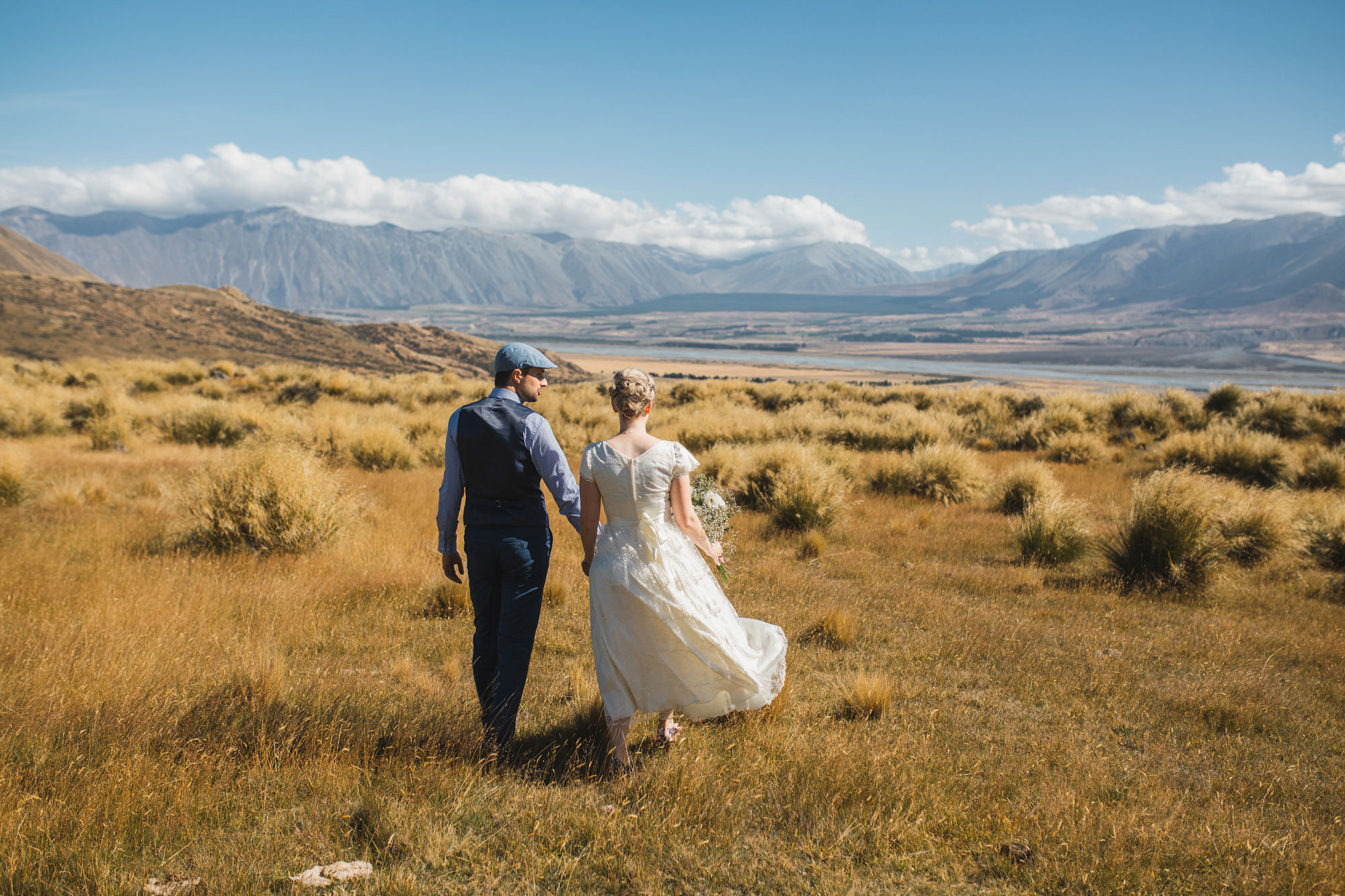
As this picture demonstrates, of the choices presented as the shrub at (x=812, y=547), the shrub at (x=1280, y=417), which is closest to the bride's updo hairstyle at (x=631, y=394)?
the shrub at (x=812, y=547)

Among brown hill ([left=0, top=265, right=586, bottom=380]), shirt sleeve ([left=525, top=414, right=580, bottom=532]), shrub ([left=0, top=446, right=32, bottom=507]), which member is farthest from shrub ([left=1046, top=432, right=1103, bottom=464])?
brown hill ([left=0, top=265, right=586, bottom=380])

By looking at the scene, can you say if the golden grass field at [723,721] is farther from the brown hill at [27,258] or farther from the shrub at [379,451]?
the brown hill at [27,258]

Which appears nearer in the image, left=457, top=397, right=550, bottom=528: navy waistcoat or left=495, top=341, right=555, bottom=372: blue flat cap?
left=457, top=397, right=550, bottom=528: navy waistcoat

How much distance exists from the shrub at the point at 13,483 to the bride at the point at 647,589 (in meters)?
10.2

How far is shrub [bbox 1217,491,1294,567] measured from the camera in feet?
27.4

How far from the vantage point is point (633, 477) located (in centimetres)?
345

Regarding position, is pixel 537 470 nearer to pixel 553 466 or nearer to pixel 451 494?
pixel 553 466

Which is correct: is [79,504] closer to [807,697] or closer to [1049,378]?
[807,697]

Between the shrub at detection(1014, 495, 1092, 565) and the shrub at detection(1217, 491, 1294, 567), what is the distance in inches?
59.6

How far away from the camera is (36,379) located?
21156mm

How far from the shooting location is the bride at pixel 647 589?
3.47m

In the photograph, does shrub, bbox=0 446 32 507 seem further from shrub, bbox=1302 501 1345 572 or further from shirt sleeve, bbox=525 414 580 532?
shrub, bbox=1302 501 1345 572

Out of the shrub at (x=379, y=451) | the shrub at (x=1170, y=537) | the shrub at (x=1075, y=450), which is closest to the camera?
the shrub at (x=1170, y=537)

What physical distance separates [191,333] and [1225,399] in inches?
2647
